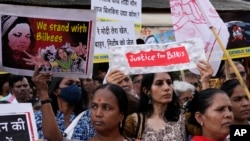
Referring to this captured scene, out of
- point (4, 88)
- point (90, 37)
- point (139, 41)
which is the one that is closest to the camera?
point (90, 37)

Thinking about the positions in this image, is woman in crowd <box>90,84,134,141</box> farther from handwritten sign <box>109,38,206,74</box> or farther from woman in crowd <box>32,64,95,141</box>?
handwritten sign <box>109,38,206,74</box>

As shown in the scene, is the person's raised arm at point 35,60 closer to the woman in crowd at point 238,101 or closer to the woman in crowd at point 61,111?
the woman in crowd at point 61,111

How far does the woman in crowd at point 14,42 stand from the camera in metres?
4.35

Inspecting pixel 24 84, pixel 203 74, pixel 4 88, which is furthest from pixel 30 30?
pixel 4 88

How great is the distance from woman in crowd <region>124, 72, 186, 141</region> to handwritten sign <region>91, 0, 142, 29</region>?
1.84m

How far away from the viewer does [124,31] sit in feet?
21.1

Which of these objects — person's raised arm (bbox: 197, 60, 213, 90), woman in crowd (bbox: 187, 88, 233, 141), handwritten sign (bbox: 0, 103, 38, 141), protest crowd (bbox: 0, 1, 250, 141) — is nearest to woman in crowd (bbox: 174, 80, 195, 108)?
protest crowd (bbox: 0, 1, 250, 141)

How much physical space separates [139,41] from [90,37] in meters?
4.21

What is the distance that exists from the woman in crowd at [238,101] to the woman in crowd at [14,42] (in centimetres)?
161

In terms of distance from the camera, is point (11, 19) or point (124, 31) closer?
point (11, 19)

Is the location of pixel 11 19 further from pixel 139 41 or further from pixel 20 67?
pixel 139 41

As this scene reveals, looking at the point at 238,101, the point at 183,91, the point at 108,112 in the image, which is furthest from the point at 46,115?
the point at 183,91

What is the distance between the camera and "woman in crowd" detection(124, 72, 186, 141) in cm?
466

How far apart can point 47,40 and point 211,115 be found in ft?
3.82
